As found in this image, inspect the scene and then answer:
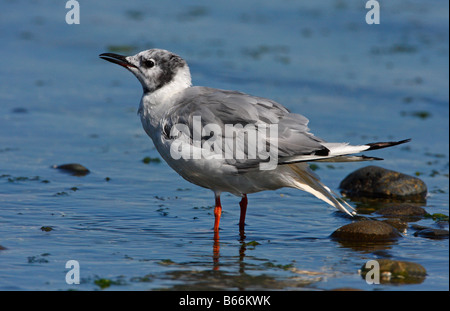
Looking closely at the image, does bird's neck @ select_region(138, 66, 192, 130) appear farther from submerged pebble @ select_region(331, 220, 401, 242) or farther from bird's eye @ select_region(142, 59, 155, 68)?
submerged pebble @ select_region(331, 220, 401, 242)

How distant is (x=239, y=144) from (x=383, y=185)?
2.60 m

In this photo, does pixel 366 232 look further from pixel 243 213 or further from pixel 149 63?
pixel 149 63

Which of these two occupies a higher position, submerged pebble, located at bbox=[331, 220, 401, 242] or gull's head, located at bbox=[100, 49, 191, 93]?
gull's head, located at bbox=[100, 49, 191, 93]

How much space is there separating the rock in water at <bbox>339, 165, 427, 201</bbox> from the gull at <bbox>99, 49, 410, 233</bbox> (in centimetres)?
160

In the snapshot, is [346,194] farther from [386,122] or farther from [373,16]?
[373,16]

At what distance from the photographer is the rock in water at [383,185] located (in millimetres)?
8227

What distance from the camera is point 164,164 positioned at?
912 centimetres

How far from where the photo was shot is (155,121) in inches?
266

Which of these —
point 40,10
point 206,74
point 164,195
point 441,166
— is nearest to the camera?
point 164,195

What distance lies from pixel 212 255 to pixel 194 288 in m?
0.77

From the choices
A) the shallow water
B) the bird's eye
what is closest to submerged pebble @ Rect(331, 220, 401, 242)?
the shallow water

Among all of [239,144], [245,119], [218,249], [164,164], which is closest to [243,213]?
[218,249]

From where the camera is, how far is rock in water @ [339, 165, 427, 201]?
8227mm

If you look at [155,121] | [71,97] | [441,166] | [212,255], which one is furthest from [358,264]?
[71,97]
